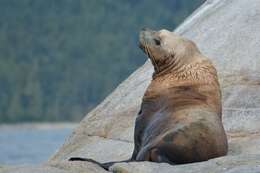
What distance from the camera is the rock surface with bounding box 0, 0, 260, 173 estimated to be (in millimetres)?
11258

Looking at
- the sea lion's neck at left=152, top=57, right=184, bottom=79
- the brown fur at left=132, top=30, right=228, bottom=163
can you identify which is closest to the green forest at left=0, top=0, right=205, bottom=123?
the sea lion's neck at left=152, top=57, right=184, bottom=79

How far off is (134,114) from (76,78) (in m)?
85.1

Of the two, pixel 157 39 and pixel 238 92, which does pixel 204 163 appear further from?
pixel 238 92

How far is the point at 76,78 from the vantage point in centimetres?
9738

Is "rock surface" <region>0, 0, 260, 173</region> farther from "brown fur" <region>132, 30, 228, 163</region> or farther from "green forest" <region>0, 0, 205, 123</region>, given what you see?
"green forest" <region>0, 0, 205, 123</region>

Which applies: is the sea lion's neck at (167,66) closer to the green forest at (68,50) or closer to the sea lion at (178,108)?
the sea lion at (178,108)

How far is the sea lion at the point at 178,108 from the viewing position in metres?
9.45

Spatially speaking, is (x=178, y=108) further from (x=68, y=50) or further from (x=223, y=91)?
(x=68, y=50)

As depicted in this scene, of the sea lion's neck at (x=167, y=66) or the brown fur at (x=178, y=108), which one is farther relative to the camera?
the sea lion's neck at (x=167, y=66)

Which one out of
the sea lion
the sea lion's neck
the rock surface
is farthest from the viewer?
the rock surface

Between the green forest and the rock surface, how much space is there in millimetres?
67712

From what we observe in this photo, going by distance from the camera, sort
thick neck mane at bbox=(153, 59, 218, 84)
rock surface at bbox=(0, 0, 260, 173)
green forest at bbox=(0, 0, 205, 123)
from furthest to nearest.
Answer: green forest at bbox=(0, 0, 205, 123), rock surface at bbox=(0, 0, 260, 173), thick neck mane at bbox=(153, 59, 218, 84)

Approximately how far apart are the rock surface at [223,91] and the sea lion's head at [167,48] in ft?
2.95

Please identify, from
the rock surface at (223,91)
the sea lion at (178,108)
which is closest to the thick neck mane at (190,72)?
the sea lion at (178,108)
